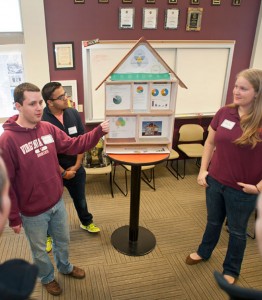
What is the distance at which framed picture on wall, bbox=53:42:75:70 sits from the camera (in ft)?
12.0

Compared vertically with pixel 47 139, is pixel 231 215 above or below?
below

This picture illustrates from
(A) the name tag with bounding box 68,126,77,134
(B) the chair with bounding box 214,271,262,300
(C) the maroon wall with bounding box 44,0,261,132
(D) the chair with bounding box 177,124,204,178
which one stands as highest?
(C) the maroon wall with bounding box 44,0,261,132

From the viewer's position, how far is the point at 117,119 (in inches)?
93.2

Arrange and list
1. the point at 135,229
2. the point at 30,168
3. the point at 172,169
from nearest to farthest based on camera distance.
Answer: the point at 30,168
the point at 135,229
the point at 172,169

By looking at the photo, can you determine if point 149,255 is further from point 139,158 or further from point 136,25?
point 136,25

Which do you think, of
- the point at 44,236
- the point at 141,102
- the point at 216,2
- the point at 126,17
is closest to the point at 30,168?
the point at 44,236

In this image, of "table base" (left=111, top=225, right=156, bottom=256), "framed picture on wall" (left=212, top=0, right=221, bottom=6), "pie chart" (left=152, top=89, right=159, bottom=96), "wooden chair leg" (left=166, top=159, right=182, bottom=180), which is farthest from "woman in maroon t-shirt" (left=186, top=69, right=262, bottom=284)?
"framed picture on wall" (left=212, top=0, right=221, bottom=6)

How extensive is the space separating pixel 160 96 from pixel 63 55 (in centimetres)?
196

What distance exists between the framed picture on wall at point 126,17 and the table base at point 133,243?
8.76 ft

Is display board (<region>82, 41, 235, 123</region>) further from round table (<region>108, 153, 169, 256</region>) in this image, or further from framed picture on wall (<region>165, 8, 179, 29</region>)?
round table (<region>108, 153, 169, 256</region>)

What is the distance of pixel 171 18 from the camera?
3852 millimetres

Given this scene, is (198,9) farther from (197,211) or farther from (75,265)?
(75,265)

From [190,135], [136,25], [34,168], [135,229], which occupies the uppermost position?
[136,25]

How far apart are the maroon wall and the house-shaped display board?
5.89ft
